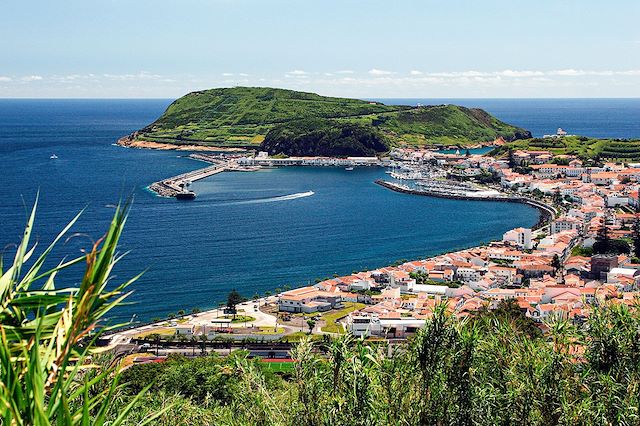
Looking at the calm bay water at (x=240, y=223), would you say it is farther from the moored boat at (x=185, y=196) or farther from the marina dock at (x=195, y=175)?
the marina dock at (x=195, y=175)

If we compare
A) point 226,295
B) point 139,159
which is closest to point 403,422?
point 226,295

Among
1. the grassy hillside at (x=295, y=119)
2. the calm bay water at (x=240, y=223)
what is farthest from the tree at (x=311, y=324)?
the grassy hillside at (x=295, y=119)

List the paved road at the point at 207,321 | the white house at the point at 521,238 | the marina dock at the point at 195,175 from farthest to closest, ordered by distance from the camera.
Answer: the marina dock at the point at 195,175 → the white house at the point at 521,238 → the paved road at the point at 207,321

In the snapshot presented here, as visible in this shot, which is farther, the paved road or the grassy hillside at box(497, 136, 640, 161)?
the grassy hillside at box(497, 136, 640, 161)

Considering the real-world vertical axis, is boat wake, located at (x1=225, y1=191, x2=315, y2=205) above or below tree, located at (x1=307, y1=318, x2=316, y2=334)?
above

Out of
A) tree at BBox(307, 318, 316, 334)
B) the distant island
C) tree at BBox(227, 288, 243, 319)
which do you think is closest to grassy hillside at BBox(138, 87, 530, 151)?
the distant island

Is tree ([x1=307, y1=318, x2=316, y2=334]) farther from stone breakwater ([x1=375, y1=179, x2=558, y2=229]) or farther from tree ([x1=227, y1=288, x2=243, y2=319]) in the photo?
stone breakwater ([x1=375, y1=179, x2=558, y2=229])

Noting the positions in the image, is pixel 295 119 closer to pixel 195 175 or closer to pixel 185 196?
pixel 195 175
